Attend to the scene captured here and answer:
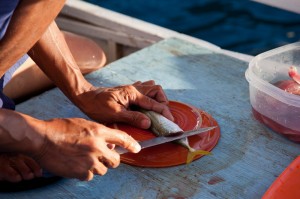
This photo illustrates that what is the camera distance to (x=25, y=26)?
192 centimetres

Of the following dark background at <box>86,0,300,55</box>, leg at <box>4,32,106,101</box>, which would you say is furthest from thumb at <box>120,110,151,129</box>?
dark background at <box>86,0,300,55</box>

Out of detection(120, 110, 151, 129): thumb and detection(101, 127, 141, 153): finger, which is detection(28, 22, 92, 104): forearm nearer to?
detection(120, 110, 151, 129): thumb

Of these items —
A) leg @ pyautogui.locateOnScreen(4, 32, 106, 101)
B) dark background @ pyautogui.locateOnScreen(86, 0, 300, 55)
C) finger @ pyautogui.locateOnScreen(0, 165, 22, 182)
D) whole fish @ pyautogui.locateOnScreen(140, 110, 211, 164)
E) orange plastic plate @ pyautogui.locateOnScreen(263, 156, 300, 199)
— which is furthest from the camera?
dark background @ pyautogui.locateOnScreen(86, 0, 300, 55)

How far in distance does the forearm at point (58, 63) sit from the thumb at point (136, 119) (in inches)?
10.2

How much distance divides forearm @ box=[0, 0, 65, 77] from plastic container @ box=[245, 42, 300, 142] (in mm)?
1047

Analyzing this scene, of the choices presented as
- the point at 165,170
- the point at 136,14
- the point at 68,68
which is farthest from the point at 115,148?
the point at 136,14

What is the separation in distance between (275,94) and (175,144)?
0.51m

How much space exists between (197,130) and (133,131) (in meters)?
0.30

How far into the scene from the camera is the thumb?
7.92 feet

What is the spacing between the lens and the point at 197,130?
2.38 meters

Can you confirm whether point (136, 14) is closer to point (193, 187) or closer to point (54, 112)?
point (54, 112)

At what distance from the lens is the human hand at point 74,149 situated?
1.90m

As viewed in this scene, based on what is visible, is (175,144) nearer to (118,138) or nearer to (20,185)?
(118,138)

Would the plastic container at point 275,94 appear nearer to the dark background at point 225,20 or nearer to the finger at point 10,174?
the finger at point 10,174
